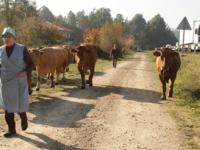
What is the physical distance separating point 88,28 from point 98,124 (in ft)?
391

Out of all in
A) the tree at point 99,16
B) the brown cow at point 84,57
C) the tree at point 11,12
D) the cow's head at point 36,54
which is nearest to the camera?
the cow's head at point 36,54

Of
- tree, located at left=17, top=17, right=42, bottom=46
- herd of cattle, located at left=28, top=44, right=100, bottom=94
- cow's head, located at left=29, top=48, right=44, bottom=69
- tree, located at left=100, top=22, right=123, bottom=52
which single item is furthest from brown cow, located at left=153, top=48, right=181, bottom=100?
tree, located at left=100, top=22, right=123, bottom=52

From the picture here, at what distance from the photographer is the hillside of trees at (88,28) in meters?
48.8

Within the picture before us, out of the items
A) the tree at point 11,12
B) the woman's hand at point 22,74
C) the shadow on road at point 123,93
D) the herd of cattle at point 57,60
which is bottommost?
the shadow on road at point 123,93

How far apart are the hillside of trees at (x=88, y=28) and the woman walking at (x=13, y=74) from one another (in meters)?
29.3

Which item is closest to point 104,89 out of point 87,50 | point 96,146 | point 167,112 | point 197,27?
point 87,50

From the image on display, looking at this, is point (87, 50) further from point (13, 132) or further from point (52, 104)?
point (13, 132)

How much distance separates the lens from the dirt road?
8.83 m

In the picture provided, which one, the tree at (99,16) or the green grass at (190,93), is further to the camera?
the tree at (99,16)

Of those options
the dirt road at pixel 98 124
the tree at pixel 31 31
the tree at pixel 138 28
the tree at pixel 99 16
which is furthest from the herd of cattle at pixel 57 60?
the tree at pixel 99 16

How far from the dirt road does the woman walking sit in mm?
743

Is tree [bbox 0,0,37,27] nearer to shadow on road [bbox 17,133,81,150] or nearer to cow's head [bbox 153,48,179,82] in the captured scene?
cow's head [bbox 153,48,179,82]

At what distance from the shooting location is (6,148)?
8.36 meters

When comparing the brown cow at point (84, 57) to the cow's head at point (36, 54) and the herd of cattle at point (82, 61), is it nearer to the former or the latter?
the herd of cattle at point (82, 61)
